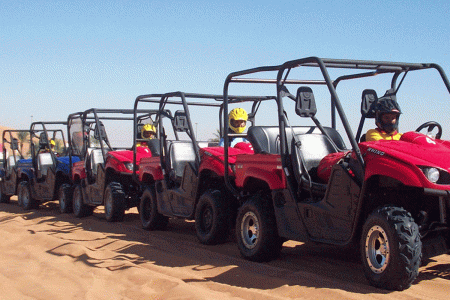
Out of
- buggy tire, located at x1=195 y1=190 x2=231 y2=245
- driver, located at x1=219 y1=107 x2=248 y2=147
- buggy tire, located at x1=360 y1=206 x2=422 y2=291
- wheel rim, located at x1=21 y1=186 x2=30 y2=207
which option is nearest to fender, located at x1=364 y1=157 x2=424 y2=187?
buggy tire, located at x1=360 y1=206 x2=422 y2=291

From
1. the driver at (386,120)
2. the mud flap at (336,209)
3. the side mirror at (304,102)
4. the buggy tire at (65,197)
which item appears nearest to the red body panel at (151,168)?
the buggy tire at (65,197)

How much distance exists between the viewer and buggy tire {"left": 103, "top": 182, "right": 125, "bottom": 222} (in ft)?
38.9

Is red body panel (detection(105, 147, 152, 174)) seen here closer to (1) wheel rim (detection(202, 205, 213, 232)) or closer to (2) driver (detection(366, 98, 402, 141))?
(1) wheel rim (detection(202, 205, 213, 232))

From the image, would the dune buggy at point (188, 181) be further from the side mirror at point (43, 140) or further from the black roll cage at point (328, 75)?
the side mirror at point (43, 140)

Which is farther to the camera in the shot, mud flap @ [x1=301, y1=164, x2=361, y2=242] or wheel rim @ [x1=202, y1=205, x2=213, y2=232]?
wheel rim @ [x1=202, y1=205, x2=213, y2=232]

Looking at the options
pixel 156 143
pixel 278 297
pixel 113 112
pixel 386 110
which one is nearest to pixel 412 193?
pixel 386 110

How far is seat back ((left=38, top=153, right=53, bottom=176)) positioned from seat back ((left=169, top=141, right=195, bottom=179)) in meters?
6.08

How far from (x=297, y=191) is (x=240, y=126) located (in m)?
2.57

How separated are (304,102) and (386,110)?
2.79ft

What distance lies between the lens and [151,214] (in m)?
10.5

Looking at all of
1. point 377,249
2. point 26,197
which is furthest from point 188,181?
point 26,197

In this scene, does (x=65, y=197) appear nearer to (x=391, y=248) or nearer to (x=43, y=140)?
(x=43, y=140)

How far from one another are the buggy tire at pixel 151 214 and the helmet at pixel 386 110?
5039mm

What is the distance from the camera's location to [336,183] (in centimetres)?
597
